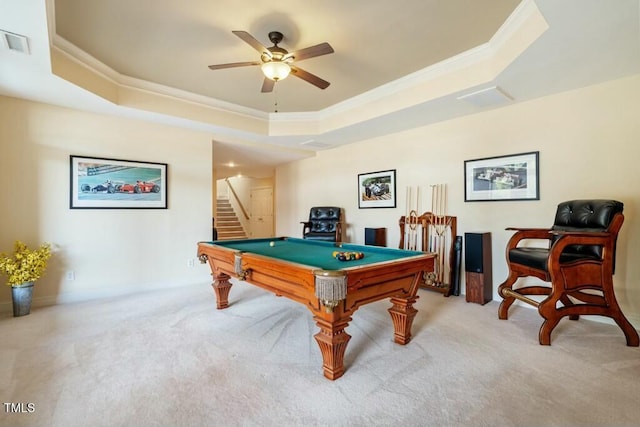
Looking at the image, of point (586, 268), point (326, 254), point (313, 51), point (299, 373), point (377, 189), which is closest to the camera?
point (299, 373)

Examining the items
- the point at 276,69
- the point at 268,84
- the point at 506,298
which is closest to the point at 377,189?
the point at 506,298

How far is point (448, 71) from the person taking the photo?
3066 mm

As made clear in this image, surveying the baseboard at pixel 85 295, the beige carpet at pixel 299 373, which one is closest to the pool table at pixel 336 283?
the beige carpet at pixel 299 373

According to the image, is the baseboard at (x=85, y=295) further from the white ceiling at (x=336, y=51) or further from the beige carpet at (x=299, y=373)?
the white ceiling at (x=336, y=51)

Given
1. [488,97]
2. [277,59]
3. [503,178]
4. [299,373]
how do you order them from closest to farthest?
[299,373] → [277,59] → [488,97] → [503,178]

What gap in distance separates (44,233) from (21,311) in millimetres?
869

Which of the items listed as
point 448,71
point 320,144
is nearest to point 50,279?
point 320,144

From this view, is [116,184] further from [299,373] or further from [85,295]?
[299,373]

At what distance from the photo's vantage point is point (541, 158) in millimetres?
3186

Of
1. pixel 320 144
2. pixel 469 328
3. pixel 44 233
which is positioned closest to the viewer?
pixel 469 328

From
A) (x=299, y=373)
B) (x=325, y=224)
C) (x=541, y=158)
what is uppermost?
(x=541, y=158)

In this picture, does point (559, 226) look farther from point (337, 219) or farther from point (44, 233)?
point (44, 233)

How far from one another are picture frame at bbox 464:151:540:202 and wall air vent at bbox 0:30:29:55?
4.47 m

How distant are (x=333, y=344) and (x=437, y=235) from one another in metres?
2.84
